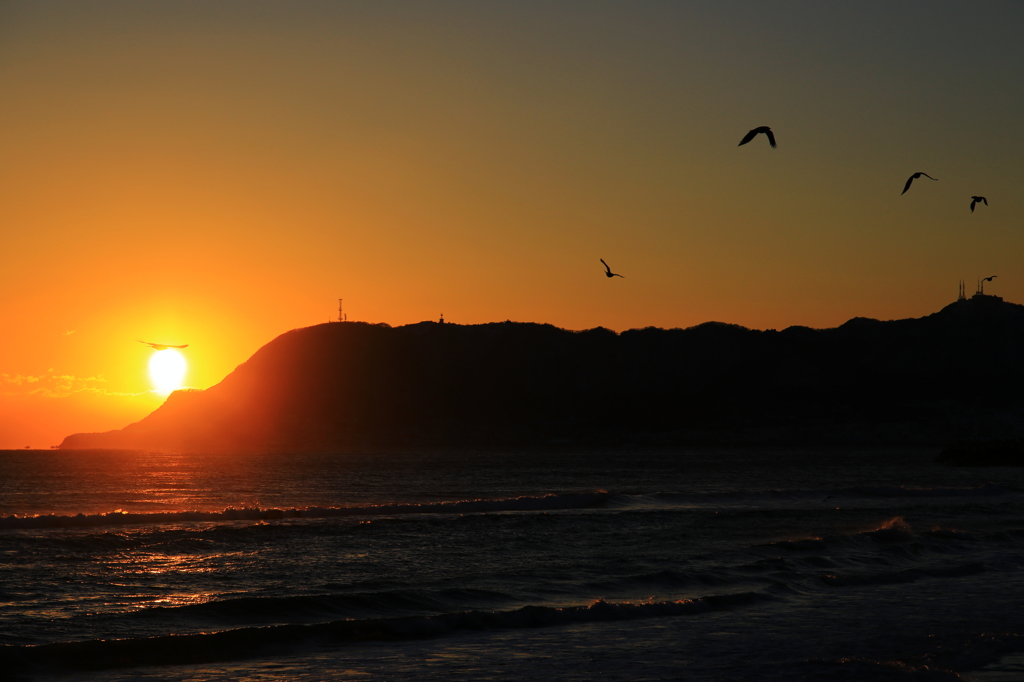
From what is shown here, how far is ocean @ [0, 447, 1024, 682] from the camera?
15.2 meters

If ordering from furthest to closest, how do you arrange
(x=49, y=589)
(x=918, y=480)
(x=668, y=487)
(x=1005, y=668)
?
(x=918, y=480), (x=668, y=487), (x=49, y=589), (x=1005, y=668)

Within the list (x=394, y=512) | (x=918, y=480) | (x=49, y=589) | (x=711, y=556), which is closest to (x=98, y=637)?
(x=49, y=589)

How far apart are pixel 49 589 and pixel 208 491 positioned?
163ft

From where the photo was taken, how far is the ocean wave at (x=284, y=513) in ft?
124

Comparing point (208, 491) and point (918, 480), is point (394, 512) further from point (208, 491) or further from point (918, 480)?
point (918, 480)

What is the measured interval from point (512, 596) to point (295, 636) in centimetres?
556

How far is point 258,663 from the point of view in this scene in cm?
1523

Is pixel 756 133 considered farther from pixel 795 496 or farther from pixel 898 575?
pixel 795 496

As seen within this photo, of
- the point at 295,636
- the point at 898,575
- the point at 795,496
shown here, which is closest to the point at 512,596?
the point at 295,636

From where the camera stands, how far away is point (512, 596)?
20750mm

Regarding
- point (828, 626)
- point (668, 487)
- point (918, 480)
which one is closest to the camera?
point (828, 626)

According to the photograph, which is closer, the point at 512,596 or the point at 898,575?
the point at 512,596

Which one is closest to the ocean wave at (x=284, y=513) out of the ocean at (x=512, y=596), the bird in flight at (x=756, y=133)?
the ocean at (x=512, y=596)

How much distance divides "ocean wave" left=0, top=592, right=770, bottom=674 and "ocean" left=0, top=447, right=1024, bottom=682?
5 cm
